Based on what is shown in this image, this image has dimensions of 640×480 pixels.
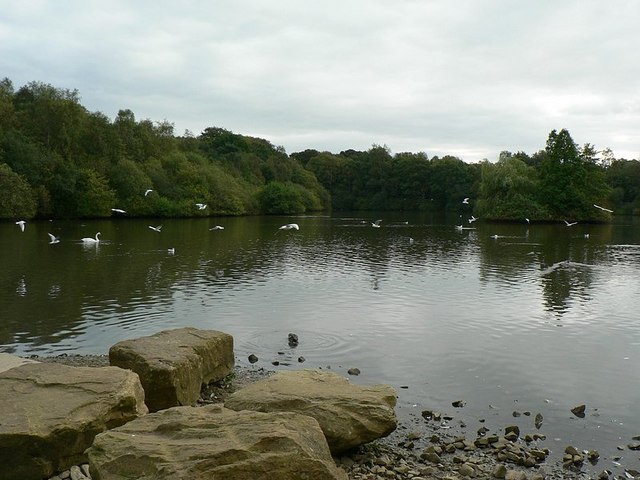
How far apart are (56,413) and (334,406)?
376 cm

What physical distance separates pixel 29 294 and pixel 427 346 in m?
14.9

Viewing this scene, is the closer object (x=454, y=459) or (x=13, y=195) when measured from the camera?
(x=454, y=459)

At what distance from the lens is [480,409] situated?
11047mm

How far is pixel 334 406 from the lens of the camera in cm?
859

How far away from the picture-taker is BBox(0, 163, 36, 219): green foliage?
5844cm

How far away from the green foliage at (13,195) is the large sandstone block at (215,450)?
6016 cm

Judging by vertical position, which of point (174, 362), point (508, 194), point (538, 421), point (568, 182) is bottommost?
point (538, 421)

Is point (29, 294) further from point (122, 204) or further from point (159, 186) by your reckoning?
point (159, 186)

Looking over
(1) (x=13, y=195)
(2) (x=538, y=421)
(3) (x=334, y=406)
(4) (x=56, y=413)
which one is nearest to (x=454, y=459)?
(3) (x=334, y=406)

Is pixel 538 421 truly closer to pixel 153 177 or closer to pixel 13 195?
pixel 13 195

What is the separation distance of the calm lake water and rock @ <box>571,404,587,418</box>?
12 cm

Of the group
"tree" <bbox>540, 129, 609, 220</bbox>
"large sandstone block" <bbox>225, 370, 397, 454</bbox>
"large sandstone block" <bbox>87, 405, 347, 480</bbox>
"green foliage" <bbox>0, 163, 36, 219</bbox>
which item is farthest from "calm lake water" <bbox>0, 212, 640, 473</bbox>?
"tree" <bbox>540, 129, 609, 220</bbox>

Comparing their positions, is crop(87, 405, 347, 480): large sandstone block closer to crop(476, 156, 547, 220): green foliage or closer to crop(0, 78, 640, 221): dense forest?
crop(0, 78, 640, 221): dense forest

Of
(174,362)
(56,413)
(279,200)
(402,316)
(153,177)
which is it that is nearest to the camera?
(56,413)
